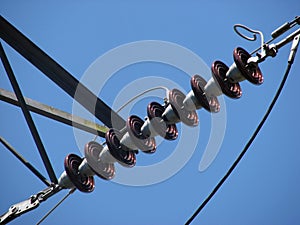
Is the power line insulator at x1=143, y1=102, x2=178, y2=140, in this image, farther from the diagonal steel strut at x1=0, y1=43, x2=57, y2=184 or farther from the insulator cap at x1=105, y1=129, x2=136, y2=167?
the diagonal steel strut at x1=0, y1=43, x2=57, y2=184

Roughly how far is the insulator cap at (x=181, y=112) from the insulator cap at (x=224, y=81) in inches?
13.2

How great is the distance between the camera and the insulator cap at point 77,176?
505cm

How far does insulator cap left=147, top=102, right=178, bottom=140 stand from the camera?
4711mm

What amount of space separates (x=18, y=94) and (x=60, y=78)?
43cm

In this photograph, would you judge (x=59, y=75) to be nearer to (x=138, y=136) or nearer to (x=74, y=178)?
(x=74, y=178)

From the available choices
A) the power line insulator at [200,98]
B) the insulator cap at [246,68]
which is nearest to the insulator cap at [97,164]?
the power line insulator at [200,98]

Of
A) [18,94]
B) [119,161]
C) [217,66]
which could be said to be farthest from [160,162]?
Result: [18,94]

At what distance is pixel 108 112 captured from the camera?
223 inches

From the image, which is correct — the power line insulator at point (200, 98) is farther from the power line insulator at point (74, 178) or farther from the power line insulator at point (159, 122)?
the power line insulator at point (74, 178)

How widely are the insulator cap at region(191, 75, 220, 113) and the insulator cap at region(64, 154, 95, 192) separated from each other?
119 cm

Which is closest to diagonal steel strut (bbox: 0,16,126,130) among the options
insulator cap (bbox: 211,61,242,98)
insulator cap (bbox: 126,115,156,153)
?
insulator cap (bbox: 126,115,156,153)

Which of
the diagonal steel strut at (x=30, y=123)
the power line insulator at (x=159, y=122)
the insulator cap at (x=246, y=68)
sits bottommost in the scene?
the insulator cap at (x=246, y=68)

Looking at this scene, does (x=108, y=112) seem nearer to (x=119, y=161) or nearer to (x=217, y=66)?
(x=119, y=161)

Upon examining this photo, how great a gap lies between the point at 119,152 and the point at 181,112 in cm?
63
